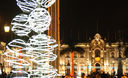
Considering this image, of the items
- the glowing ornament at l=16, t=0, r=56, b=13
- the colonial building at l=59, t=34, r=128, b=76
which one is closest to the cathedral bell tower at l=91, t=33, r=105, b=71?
the colonial building at l=59, t=34, r=128, b=76

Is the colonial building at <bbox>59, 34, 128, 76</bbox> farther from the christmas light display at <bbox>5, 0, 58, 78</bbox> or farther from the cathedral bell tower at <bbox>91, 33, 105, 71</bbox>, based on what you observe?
the christmas light display at <bbox>5, 0, 58, 78</bbox>

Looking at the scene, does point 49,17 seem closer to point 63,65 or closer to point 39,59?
point 39,59

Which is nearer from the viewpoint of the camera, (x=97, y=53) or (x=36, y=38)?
(x=36, y=38)

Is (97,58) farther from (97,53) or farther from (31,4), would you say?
(31,4)

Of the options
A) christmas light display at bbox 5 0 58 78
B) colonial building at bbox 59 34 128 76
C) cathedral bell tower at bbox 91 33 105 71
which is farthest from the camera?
cathedral bell tower at bbox 91 33 105 71

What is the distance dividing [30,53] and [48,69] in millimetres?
1142

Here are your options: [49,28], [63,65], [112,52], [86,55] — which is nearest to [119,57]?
[112,52]

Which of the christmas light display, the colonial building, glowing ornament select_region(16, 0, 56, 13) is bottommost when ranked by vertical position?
the colonial building

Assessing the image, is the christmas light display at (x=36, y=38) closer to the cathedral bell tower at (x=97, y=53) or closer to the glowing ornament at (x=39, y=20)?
the glowing ornament at (x=39, y=20)

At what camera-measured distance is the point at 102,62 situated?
70000mm

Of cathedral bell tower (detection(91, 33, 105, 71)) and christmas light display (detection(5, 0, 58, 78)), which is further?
cathedral bell tower (detection(91, 33, 105, 71))

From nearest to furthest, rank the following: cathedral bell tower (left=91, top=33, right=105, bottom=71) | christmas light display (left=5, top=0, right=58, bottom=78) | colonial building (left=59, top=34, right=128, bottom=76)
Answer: christmas light display (left=5, top=0, right=58, bottom=78), colonial building (left=59, top=34, right=128, bottom=76), cathedral bell tower (left=91, top=33, right=105, bottom=71)

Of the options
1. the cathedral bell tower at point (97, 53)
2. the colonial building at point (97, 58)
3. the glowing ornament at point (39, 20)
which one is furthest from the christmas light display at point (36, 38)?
the cathedral bell tower at point (97, 53)

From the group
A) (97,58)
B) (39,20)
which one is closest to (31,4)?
→ (39,20)
